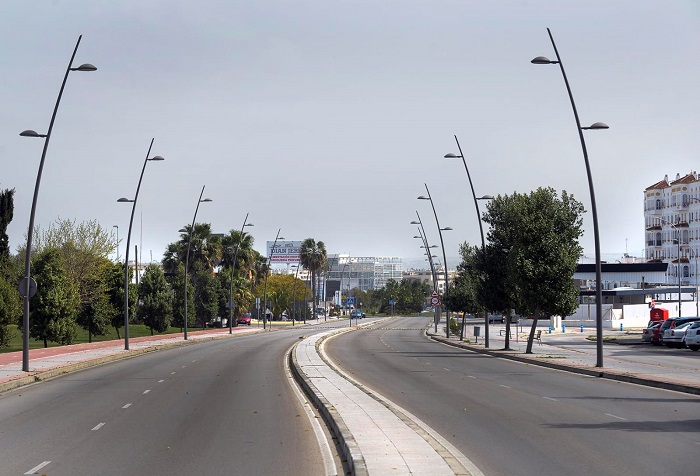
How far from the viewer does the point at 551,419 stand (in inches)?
672

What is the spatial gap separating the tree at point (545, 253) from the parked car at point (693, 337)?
1043 cm

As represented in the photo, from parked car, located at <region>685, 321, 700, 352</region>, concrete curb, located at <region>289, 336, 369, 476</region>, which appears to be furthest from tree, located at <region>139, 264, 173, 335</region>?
concrete curb, located at <region>289, 336, 369, 476</region>

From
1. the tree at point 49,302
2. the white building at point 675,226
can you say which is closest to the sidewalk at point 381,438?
the tree at point 49,302

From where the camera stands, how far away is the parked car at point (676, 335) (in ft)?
174

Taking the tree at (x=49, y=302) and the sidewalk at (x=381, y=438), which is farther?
the tree at (x=49, y=302)

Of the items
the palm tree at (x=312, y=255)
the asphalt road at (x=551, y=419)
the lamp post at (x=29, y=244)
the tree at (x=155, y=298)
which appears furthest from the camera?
the palm tree at (x=312, y=255)

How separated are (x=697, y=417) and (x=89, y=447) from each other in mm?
11017

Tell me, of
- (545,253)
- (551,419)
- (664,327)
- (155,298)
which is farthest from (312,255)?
(551,419)

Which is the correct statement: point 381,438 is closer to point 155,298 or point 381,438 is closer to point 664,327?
point 664,327

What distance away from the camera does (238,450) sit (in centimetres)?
1335

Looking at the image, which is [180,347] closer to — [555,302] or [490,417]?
[555,302]

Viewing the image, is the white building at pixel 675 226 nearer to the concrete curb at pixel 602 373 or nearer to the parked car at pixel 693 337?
the parked car at pixel 693 337

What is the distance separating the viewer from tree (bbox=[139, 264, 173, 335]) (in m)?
80.2

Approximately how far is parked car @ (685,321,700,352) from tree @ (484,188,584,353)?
10.4m
